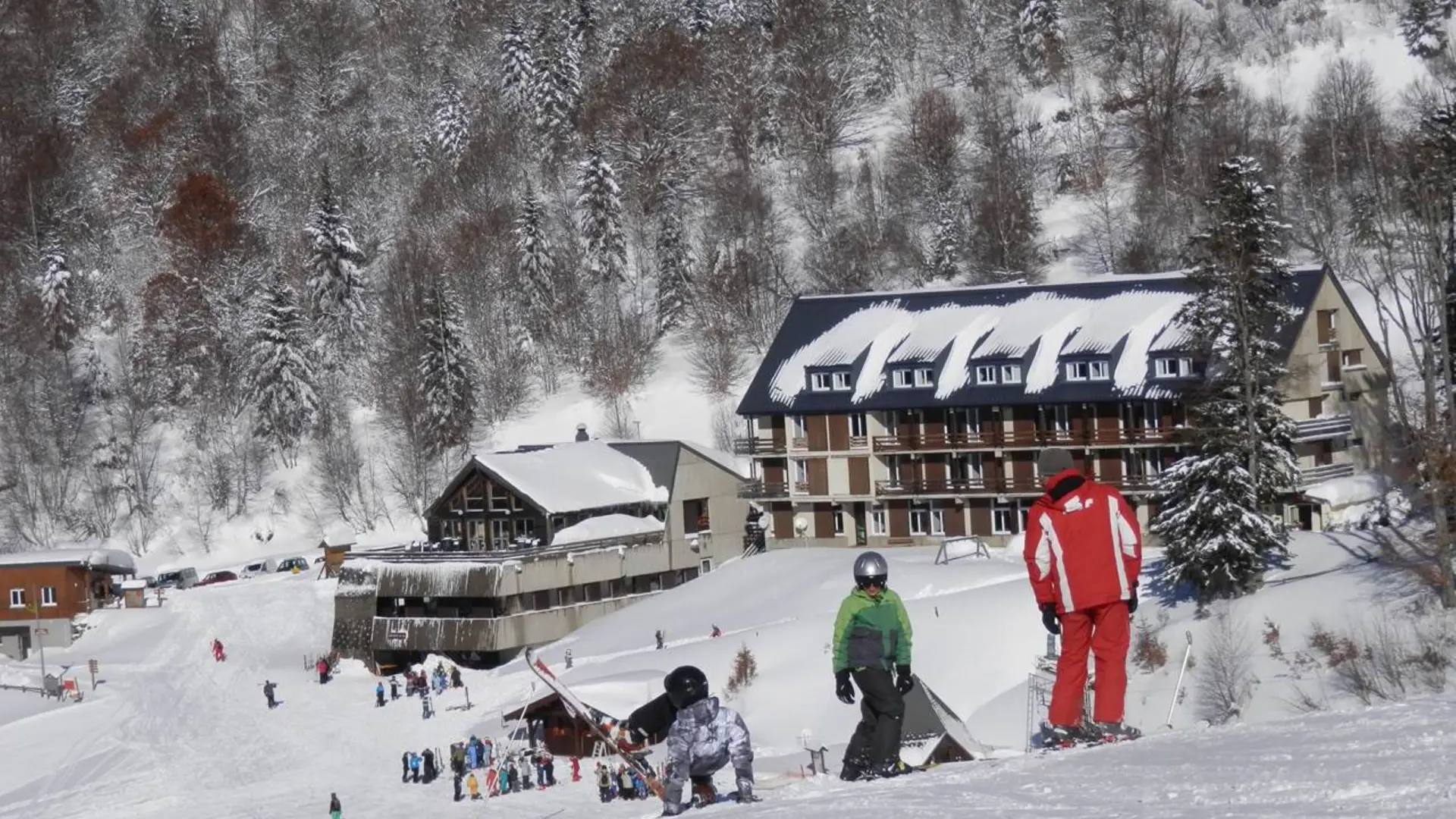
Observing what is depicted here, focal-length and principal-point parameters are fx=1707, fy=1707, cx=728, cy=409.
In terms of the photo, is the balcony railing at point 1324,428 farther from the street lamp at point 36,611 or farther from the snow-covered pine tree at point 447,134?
the snow-covered pine tree at point 447,134

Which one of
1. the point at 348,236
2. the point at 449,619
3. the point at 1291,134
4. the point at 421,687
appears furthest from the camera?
the point at 348,236

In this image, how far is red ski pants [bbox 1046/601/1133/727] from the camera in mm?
12797

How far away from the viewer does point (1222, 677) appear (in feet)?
110

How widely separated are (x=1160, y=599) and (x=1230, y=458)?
362 centimetres

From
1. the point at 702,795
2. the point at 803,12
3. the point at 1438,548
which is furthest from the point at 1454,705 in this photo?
the point at 803,12

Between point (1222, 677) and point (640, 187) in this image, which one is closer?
point (1222, 677)

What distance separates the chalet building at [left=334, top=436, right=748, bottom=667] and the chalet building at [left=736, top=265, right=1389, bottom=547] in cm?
261

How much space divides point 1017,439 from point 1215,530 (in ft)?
45.5

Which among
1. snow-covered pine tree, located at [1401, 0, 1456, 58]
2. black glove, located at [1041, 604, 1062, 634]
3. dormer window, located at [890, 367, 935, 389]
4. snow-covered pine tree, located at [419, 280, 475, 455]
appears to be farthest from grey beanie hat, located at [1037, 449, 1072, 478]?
snow-covered pine tree, located at [1401, 0, 1456, 58]

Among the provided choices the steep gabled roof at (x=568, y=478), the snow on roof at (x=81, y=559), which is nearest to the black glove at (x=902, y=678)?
the steep gabled roof at (x=568, y=478)

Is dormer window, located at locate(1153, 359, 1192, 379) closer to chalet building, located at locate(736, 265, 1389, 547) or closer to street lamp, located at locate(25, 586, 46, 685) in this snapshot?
chalet building, located at locate(736, 265, 1389, 547)

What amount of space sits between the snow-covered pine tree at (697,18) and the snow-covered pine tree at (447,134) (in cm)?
1385

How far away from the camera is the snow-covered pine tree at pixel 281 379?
74.7 meters

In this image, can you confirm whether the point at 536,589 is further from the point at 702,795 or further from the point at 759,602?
the point at 702,795
